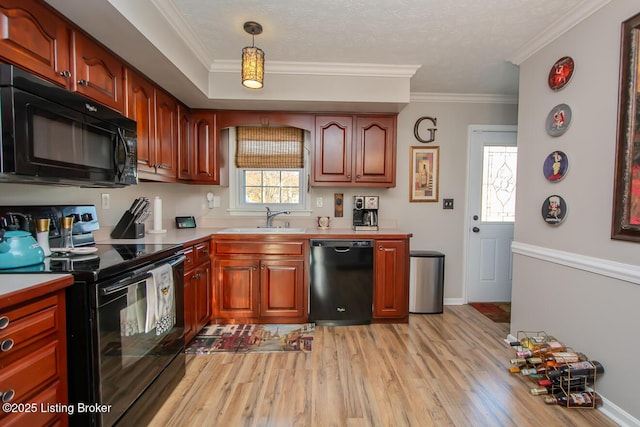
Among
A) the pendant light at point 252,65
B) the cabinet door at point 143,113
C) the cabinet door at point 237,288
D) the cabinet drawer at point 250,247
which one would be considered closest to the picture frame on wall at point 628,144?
the pendant light at point 252,65

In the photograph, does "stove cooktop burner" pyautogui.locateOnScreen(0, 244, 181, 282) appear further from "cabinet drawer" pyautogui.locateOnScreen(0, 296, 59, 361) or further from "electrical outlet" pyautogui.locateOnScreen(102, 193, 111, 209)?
"electrical outlet" pyautogui.locateOnScreen(102, 193, 111, 209)

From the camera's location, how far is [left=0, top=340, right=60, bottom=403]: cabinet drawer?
2.95ft

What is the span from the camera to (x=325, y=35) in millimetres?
2170

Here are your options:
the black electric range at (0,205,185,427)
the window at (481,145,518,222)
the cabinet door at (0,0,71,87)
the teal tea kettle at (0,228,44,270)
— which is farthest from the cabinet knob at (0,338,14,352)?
the window at (481,145,518,222)

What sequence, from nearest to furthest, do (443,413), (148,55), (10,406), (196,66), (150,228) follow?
(10,406), (443,413), (148,55), (196,66), (150,228)

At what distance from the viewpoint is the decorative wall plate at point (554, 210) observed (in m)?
1.96

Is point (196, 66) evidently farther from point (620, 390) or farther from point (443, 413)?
point (620, 390)

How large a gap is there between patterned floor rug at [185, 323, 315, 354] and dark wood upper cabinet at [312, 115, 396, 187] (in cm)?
148

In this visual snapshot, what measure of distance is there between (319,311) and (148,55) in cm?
247

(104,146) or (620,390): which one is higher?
(104,146)

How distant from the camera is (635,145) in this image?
1.52 meters

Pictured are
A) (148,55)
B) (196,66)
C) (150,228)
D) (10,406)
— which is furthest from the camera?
(150,228)

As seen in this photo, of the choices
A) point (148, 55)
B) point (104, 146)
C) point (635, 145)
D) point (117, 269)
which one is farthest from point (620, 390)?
point (148, 55)

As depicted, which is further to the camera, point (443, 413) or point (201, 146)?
point (201, 146)
